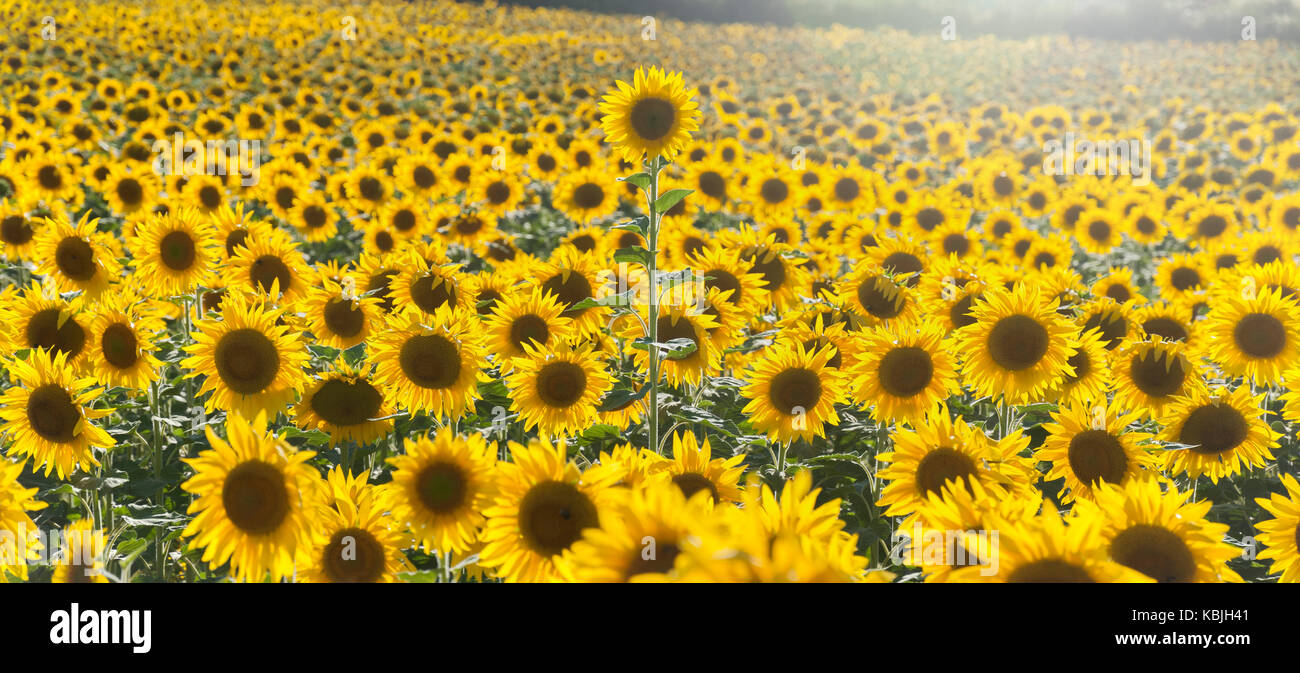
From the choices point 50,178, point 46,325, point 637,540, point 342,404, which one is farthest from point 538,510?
point 50,178

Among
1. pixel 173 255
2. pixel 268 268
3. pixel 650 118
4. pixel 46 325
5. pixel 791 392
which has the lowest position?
pixel 791 392

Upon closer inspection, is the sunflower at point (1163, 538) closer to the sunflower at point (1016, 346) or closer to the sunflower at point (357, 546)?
the sunflower at point (357, 546)

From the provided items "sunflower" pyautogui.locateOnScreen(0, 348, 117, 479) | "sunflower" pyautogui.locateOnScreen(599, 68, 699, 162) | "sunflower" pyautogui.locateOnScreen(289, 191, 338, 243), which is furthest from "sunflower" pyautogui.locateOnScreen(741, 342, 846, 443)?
"sunflower" pyautogui.locateOnScreen(289, 191, 338, 243)

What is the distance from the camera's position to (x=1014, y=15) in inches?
1970

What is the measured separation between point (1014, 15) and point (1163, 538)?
55685 millimetres

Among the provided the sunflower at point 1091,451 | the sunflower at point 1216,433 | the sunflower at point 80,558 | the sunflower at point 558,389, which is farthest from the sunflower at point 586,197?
the sunflower at point 80,558

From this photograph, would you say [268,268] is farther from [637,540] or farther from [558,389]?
[637,540]

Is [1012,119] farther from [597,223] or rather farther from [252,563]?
[252,563]

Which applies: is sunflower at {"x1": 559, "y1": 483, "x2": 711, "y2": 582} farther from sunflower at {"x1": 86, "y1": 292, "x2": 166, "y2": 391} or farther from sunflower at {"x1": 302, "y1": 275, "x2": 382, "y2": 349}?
sunflower at {"x1": 86, "y1": 292, "x2": 166, "y2": 391}

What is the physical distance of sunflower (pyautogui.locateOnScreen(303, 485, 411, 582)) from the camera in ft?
8.38

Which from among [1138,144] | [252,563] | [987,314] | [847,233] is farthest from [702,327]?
[1138,144]

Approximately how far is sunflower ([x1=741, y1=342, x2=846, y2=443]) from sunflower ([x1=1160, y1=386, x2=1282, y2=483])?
1.81 m

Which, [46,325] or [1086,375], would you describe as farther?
[1086,375]
